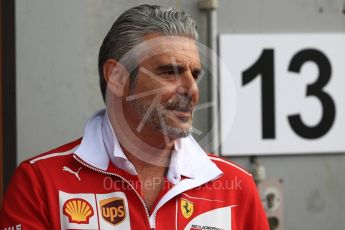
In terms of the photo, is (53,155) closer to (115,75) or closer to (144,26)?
(115,75)

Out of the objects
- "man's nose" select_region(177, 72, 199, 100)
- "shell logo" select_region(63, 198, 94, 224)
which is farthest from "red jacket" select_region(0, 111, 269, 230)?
"man's nose" select_region(177, 72, 199, 100)

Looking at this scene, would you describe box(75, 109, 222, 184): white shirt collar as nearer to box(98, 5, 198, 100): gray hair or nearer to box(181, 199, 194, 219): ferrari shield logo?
box(181, 199, 194, 219): ferrari shield logo

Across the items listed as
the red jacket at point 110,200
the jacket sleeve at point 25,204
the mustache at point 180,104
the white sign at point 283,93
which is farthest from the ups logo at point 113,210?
the white sign at point 283,93

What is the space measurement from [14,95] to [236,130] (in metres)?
0.97

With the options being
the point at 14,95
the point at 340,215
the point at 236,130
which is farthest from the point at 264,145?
the point at 14,95

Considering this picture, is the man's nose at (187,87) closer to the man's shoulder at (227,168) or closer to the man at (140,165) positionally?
the man at (140,165)

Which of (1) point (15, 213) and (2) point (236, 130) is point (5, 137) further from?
(1) point (15, 213)

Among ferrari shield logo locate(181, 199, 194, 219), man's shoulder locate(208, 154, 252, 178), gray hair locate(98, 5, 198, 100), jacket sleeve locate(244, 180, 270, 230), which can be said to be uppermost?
gray hair locate(98, 5, 198, 100)

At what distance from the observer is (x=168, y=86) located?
1.93 metres

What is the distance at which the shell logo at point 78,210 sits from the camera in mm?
1864

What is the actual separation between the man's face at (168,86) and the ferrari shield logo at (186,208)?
0.18 metres

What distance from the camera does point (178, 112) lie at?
1927mm

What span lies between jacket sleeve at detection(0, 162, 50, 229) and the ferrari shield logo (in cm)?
37

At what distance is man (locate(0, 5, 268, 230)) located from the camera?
6.18 feet
